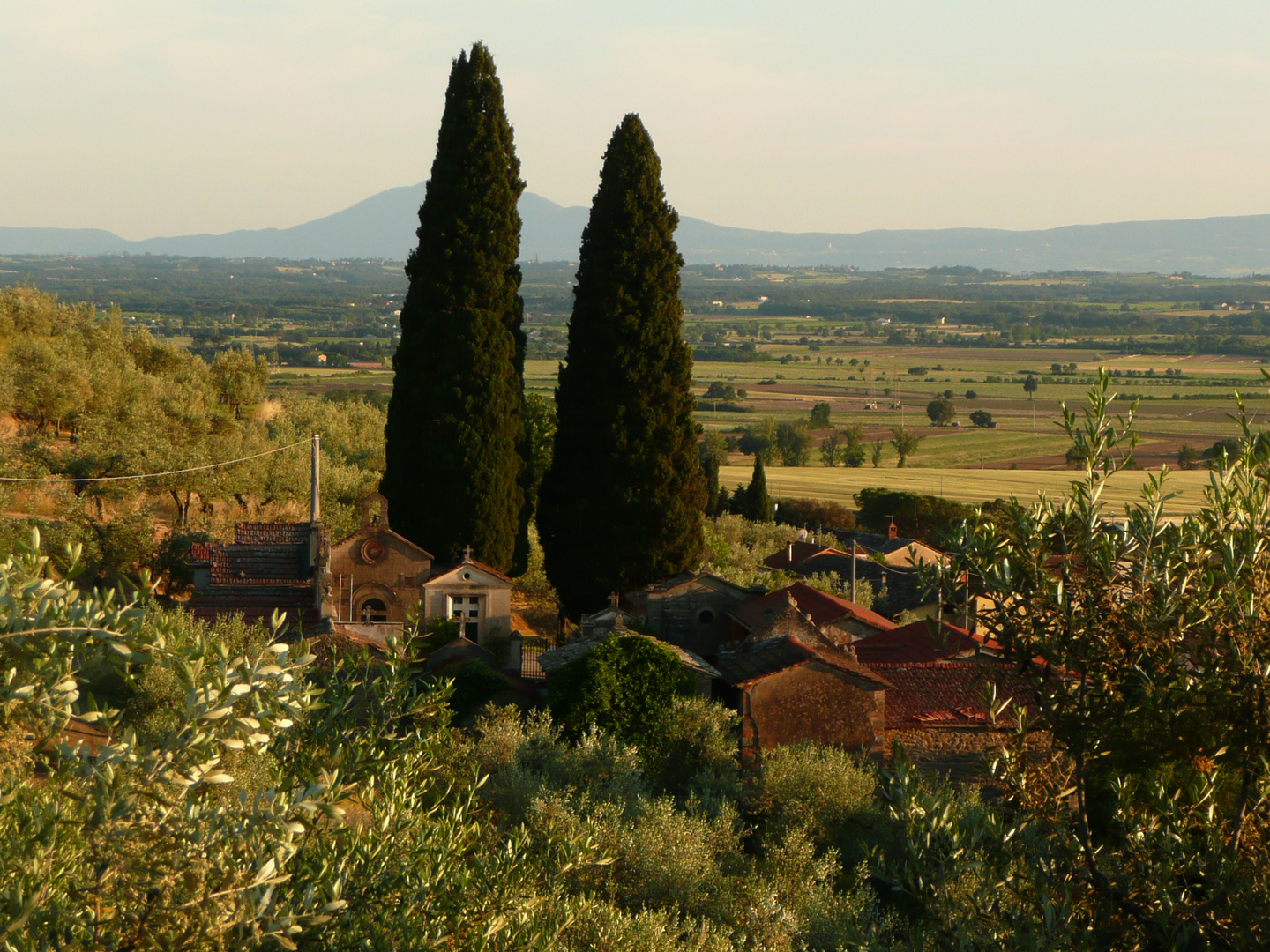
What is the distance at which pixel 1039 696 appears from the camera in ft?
22.9

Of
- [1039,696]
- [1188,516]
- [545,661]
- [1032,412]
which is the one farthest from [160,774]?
[1032,412]

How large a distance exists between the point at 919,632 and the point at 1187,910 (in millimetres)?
18414

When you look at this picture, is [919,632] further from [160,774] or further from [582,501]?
[160,774]

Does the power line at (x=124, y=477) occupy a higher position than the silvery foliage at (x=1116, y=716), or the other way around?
the silvery foliage at (x=1116, y=716)

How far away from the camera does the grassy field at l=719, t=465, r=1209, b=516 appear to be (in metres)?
60.2

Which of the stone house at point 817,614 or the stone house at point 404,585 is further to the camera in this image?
the stone house at point 404,585

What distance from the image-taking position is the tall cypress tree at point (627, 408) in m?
26.8

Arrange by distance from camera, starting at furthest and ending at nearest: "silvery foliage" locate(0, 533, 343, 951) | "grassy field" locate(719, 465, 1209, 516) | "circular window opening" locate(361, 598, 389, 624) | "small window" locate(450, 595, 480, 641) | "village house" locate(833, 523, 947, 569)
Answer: "grassy field" locate(719, 465, 1209, 516)
"village house" locate(833, 523, 947, 569)
"small window" locate(450, 595, 480, 641)
"circular window opening" locate(361, 598, 389, 624)
"silvery foliage" locate(0, 533, 343, 951)

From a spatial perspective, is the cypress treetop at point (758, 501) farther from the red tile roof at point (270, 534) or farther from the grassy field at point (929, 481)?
the red tile roof at point (270, 534)

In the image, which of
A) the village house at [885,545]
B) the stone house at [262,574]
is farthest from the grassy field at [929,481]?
the stone house at [262,574]

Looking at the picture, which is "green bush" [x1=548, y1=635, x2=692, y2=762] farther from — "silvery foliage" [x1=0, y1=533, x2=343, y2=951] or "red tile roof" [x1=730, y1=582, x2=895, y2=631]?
"silvery foliage" [x1=0, y1=533, x2=343, y2=951]

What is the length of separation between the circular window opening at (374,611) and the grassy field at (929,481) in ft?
123

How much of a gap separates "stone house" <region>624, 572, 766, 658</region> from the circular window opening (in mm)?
5165

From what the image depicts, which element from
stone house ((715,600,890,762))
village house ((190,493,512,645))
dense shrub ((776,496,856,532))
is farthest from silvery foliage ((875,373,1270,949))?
dense shrub ((776,496,856,532))
